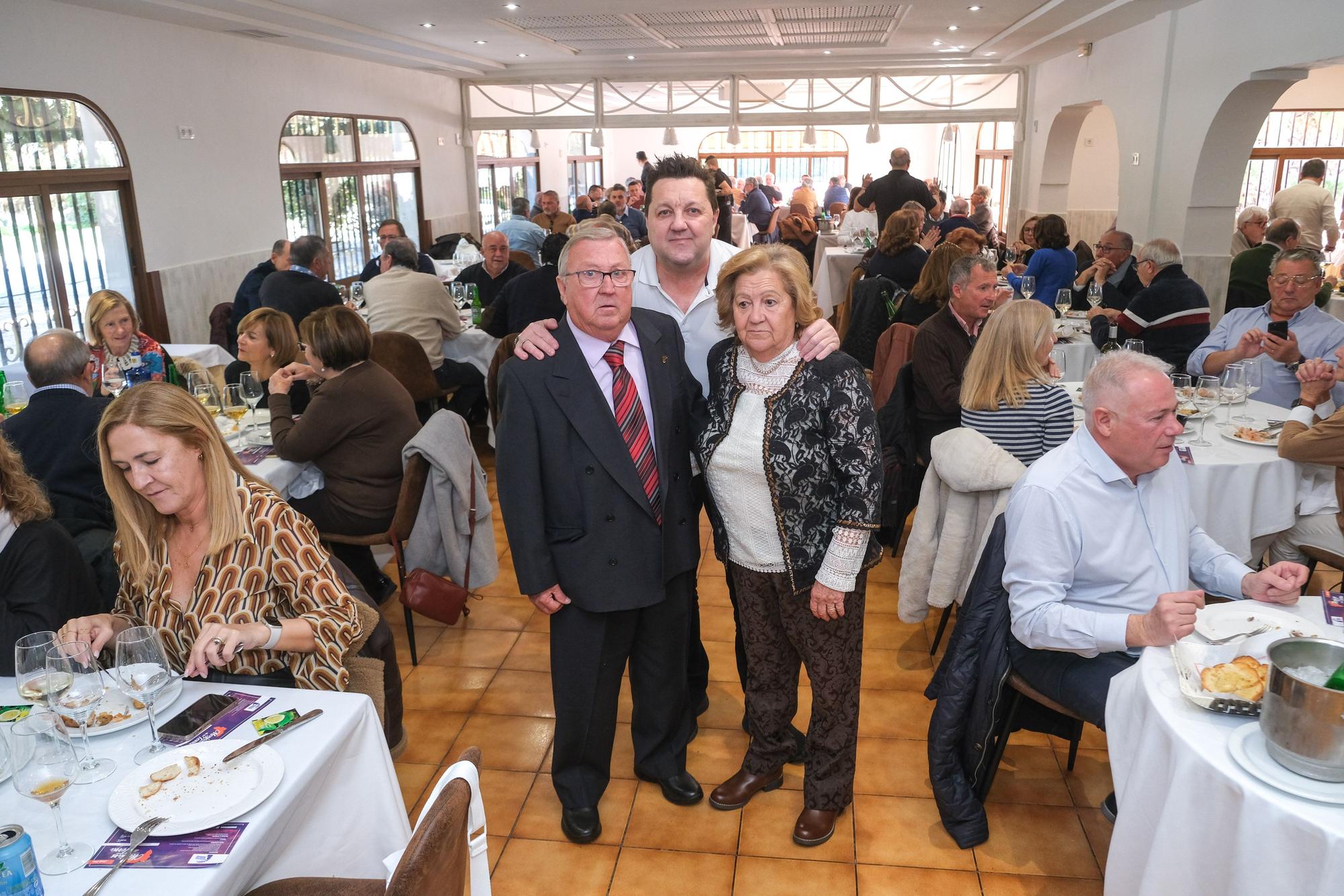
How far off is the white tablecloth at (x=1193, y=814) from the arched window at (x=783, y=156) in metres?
20.8

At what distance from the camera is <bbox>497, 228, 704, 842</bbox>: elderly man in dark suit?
7.54 feet

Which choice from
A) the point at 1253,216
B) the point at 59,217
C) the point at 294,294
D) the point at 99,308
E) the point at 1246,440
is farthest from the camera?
the point at 1253,216

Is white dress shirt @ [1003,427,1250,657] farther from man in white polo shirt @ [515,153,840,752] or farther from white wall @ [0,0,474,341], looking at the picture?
white wall @ [0,0,474,341]

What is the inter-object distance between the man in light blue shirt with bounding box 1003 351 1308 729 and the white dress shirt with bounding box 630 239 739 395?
0.96 meters

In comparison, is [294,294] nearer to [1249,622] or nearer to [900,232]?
[900,232]

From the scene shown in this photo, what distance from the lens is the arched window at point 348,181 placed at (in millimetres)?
9688

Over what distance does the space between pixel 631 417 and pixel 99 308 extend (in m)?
3.40

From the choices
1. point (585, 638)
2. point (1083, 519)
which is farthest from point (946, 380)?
point (585, 638)

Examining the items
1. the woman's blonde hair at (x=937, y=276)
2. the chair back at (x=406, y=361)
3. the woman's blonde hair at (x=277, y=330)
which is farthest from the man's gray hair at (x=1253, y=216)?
the woman's blonde hair at (x=277, y=330)

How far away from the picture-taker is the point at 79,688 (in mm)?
1635

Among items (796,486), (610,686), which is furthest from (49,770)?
(796,486)

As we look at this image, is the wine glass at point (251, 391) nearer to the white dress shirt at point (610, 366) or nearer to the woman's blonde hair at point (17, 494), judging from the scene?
the woman's blonde hair at point (17, 494)

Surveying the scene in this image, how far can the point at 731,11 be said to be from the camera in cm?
781

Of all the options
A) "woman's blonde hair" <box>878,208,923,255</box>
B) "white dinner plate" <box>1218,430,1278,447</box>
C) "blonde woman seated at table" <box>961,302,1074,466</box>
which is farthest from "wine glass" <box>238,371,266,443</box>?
"woman's blonde hair" <box>878,208,923,255</box>
